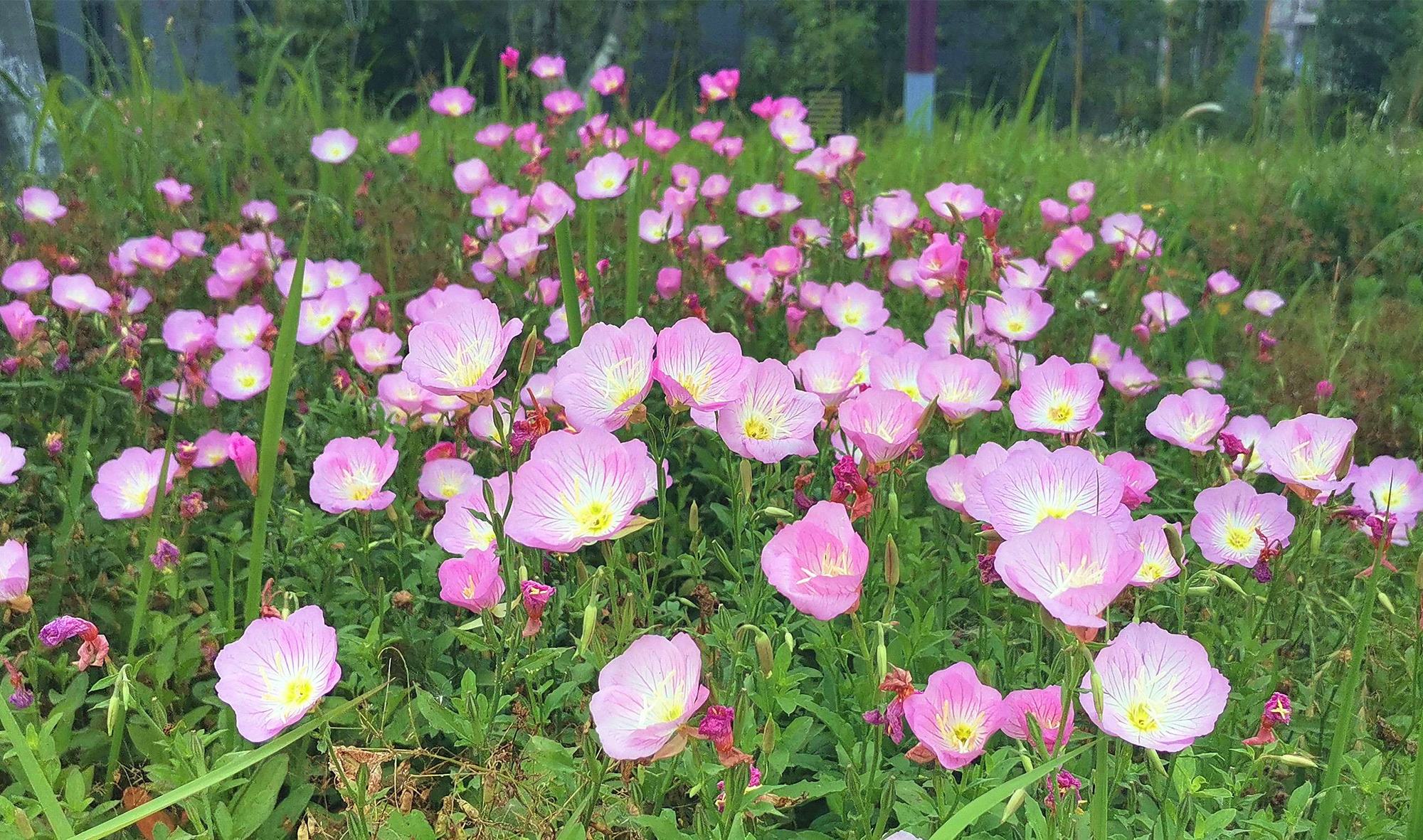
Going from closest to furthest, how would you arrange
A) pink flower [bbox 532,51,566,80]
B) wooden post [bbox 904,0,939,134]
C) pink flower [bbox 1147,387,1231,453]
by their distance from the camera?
pink flower [bbox 1147,387,1231,453]
pink flower [bbox 532,51,566,80]
wooden post [bbox 904,0,939,134]

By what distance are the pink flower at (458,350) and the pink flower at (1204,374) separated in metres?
1.68

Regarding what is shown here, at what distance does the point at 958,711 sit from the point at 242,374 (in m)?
1.60

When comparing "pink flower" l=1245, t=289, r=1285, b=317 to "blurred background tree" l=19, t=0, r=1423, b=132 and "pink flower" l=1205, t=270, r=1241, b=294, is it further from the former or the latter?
"blurred background tree" l=19, t=0, r=1423, b=132

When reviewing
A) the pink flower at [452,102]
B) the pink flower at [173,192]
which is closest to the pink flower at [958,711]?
the pink flower at [173,192]

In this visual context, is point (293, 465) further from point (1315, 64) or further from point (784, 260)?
point (1315, 64)

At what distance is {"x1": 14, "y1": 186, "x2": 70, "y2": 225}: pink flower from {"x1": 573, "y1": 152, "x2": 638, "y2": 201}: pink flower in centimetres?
149

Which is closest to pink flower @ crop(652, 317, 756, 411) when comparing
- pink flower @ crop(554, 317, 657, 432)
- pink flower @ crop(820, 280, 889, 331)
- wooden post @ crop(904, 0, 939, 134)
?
pink flower @ crop(554, 317, 657, 432)

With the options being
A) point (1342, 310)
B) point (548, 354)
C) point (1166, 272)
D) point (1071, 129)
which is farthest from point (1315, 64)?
point (548, 354)

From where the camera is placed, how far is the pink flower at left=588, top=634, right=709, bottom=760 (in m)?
0.99

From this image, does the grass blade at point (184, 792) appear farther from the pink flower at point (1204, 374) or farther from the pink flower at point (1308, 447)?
the pink flower at point (1204, 374)

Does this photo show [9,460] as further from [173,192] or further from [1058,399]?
[1058,399]

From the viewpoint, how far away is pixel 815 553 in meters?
1.16

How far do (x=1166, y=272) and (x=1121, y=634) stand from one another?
1.98 metres

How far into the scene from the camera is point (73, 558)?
5.95 ft
